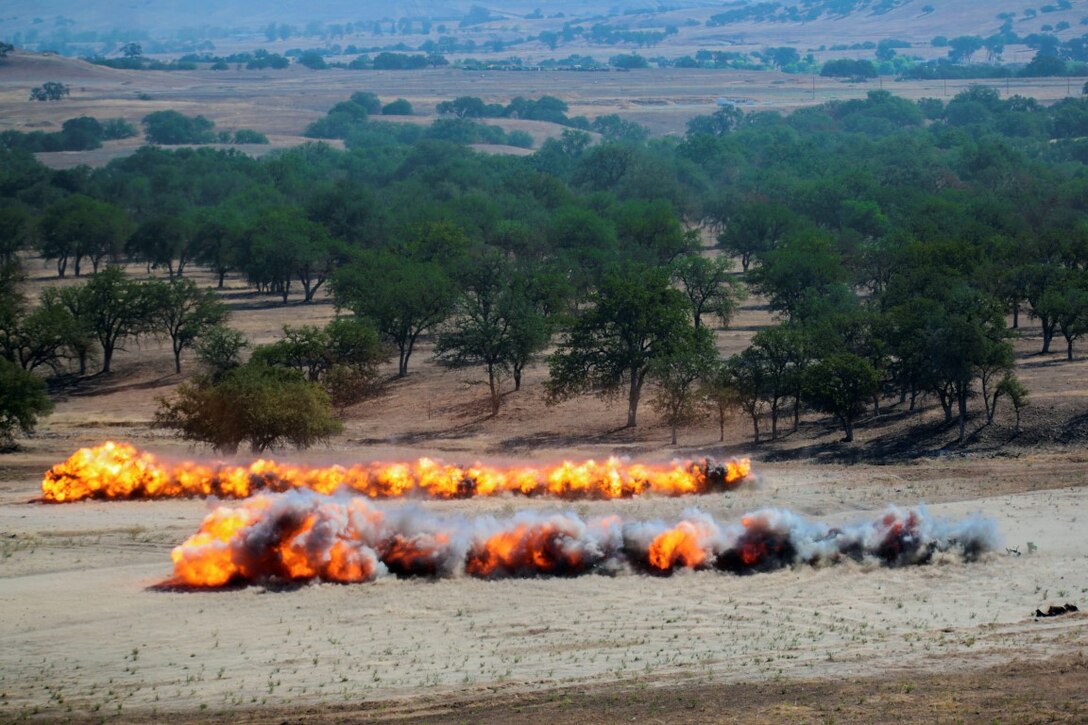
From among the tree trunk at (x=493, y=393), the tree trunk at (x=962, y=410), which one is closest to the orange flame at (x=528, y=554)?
the tree trunk at (x=962, y=410)

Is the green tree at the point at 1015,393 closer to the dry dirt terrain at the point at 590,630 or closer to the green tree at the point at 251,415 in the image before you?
the dry dirt terrain at the point at 590,630

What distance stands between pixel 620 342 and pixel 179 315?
24.2 meters

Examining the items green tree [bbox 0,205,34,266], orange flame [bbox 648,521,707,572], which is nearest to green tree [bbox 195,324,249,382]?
orange flame [bbox 648,521,707,572]

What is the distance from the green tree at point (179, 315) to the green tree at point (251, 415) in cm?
2058

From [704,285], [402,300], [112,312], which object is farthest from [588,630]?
[704,285]

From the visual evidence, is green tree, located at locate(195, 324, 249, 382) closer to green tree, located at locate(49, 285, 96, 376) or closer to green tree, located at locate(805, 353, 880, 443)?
green tree, located at locate(49, 285, 96, 376)

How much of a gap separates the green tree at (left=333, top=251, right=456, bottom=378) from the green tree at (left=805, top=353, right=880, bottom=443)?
2237 cm

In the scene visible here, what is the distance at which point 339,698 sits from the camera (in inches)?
1108

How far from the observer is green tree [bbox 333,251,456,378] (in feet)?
240

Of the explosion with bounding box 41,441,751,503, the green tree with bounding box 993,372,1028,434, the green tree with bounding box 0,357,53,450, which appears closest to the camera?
the explosion with bounding box 41,441,751,503

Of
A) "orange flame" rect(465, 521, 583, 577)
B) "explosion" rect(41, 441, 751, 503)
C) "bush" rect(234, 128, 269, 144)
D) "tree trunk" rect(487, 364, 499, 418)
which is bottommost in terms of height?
"tree trunk" rect(487, 364, 499, 418)

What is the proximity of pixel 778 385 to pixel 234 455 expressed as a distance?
20.7 meters

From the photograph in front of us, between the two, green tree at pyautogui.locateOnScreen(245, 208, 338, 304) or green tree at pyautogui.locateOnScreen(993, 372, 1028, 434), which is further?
green tree at pyautogui.locateOnScreen(245, 208, 338, 304)

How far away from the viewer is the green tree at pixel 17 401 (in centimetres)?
5509
